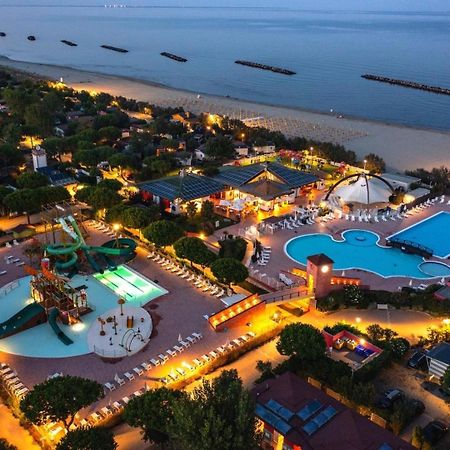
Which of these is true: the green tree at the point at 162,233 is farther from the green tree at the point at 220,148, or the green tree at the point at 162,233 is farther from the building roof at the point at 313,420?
the green tree at the point at 220,148

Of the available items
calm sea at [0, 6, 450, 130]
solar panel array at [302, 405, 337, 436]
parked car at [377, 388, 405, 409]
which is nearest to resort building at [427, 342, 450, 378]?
parked car at [377, 388, 405, 409]

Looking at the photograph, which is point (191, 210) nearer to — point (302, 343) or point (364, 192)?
point (364, 192)

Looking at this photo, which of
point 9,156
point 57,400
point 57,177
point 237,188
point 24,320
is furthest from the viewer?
point 9,156

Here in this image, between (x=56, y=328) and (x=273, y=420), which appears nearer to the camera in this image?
(x=273, y=420)

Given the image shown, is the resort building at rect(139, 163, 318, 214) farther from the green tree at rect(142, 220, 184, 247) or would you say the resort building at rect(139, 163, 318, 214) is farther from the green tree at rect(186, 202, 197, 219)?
the green tree at rect(142, 220, 184, 247)

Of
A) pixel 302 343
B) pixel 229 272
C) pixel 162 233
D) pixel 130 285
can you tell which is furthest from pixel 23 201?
pixel 302 343

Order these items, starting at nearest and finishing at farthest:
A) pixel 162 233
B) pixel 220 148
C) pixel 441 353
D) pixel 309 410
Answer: pixel 309 410 < pixel 441 353 < pixel 162 233 < pixel 220 148
